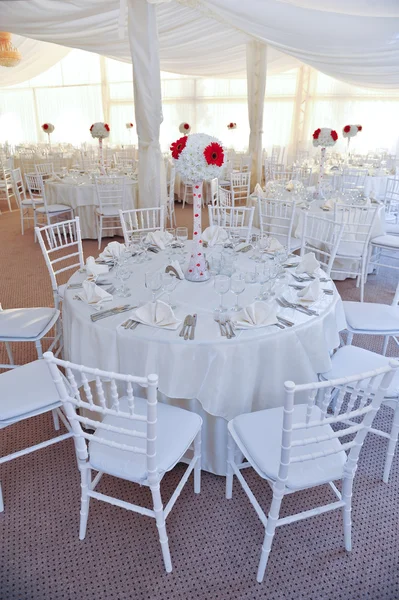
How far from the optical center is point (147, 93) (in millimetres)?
4914

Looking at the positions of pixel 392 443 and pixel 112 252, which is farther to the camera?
pixel 112 252

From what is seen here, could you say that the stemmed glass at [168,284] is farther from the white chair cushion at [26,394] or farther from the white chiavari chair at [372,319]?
the white chiavari chair at [372,319]

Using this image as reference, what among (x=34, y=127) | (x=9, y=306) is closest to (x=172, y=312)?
(x=9, y=306)

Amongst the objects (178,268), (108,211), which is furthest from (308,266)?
(108,211)

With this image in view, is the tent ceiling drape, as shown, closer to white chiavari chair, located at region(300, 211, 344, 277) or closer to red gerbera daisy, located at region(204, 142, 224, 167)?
white chiavari chair, located at region(300, 211, 344, 277)

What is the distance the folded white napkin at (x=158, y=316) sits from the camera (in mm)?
2082

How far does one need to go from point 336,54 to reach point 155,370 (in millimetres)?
4364

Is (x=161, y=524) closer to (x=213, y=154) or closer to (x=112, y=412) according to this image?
(x=112, y=412)

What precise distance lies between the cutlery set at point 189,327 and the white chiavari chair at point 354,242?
254 cm

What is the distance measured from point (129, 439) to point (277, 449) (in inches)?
25.2

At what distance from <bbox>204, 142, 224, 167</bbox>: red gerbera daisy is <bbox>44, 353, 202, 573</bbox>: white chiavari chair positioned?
1.30 meters

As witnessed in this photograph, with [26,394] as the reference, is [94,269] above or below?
above

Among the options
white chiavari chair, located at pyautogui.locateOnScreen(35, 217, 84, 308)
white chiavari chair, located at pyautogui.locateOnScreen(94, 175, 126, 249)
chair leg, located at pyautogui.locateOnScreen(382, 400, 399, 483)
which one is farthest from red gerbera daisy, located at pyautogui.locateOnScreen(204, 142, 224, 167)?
white chiavari chair, located at pyautogui.locateOnScreen(94, 175, 126, 249)

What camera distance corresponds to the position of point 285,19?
13.9ft
